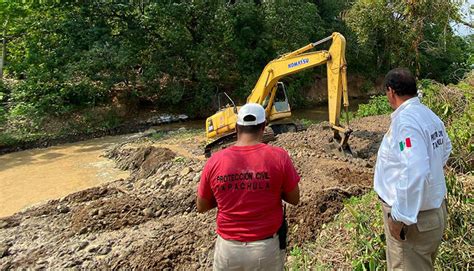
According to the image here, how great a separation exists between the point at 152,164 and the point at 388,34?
2010cm

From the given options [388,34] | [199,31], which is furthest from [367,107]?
[388,34]

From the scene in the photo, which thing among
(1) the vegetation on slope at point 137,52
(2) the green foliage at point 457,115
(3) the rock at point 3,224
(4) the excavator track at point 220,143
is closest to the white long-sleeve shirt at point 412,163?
(2) the green foliage at point 457,115

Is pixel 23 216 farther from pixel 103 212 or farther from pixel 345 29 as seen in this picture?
pixel 345 29

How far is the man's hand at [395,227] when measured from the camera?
2.55 m

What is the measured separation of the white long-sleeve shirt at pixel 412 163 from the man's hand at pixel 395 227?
0.20 feet

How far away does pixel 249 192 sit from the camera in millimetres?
2691

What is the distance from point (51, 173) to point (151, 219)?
6.17m

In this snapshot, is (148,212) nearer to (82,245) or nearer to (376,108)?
(82,245)

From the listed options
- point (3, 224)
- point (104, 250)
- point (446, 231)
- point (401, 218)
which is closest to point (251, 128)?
point (401, 218)

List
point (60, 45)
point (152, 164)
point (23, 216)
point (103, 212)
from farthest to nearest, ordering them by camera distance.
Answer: point (60, 45), point (152, 164), point (23, 216), point (103, 212)

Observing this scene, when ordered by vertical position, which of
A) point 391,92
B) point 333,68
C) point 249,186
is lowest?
point 249,186

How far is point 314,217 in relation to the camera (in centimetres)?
518

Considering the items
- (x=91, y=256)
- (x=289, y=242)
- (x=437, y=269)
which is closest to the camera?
(x=437, y=269)

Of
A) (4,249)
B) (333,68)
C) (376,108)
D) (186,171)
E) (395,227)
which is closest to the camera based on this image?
(395,227)
